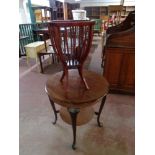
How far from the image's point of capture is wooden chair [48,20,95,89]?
3.23ft

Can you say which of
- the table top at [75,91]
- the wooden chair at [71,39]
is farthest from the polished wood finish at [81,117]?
the wooden chair at [71,39]

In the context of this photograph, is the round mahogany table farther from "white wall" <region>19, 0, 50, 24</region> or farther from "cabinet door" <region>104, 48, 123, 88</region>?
"white wall" <region>19, 0, 50, 24</region>

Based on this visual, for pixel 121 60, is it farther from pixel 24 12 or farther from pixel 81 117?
pixel 24 12

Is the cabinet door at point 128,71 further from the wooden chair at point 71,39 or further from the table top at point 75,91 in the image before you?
the wooden chair at point 71,39

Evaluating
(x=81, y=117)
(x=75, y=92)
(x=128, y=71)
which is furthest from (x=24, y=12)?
(x=75, y=92)

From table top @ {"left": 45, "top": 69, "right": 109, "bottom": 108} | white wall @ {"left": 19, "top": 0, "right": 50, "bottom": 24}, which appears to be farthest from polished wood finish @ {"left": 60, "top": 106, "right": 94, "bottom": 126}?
white wall @ {"left": 19, "top": 0, "right": 50, "bottom": 24}

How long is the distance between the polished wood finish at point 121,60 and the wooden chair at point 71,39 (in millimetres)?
1093

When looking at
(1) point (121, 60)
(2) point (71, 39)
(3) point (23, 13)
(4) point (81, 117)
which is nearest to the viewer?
(2) point (71, 39)

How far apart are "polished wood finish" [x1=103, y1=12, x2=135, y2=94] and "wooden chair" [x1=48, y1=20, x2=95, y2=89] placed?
109 centimetres

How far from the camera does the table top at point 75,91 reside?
3.61 feet

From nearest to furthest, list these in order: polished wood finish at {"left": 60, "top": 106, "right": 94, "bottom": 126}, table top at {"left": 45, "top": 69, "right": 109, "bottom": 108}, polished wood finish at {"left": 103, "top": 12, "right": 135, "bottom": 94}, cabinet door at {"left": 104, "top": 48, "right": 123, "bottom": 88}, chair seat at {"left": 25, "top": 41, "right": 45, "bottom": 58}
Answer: table top at {"left": 45, "top": 69, "right": 109, "bottom": 108} < polished wood finish at {"left": 60, "top": 106, "right": 94, "bottom": 126} < polished wood finish at {"left": 103, "top": 12, "right": 135, "bottom": 94} < cabinet door at {"left": 104, "top": 48, "right": 123, "bottom": 88} < chair seat at {"left": 25, "top": 41, "right": 45, "bottom": 58}

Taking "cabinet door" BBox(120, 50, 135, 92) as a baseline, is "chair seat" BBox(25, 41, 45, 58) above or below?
above

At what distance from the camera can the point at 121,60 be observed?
2117mm

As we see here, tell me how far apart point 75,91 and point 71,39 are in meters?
0.44
